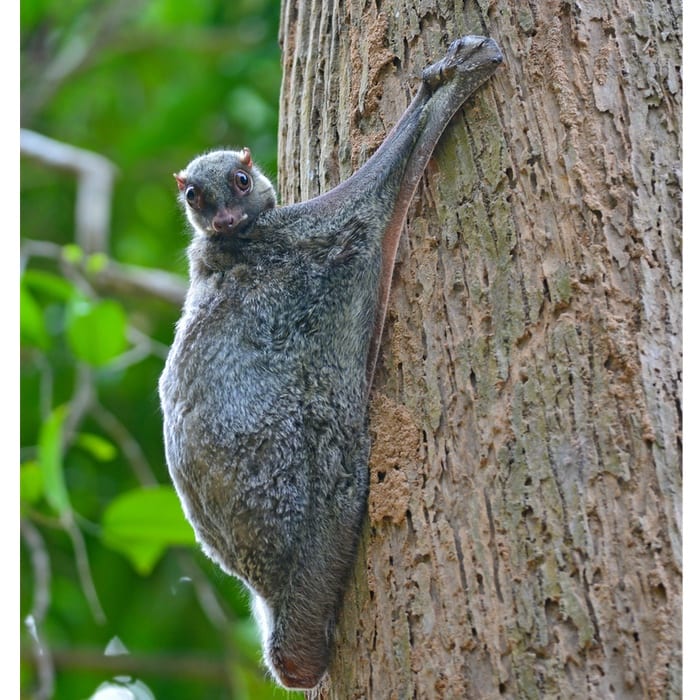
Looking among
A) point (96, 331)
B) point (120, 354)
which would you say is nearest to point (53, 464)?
point (96, 331)

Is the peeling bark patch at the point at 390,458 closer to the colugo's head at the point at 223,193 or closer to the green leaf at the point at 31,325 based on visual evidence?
the colugo's head at the point at 223,193

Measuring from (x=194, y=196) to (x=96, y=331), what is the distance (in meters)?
1.96

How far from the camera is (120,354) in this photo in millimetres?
6441

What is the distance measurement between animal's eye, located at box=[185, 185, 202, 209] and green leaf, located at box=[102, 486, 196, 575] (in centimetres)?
208

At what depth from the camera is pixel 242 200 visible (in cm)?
426

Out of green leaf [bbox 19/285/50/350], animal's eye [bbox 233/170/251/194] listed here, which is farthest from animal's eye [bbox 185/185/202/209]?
green leaf [bbox 19/285/50/350]

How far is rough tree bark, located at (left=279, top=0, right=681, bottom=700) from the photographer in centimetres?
283

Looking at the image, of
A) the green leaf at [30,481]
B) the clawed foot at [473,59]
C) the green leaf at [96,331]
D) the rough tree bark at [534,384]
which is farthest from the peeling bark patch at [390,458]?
the green leaf at [30,481]

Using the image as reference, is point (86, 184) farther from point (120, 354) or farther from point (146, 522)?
point (146, 522)

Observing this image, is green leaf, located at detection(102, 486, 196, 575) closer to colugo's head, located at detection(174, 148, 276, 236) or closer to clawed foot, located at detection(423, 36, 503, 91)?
colugo's head, located at detection(174, 148, 276, 236)

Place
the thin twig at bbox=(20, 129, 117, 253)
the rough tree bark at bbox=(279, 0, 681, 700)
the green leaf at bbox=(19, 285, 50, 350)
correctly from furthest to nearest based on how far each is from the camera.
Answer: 1. the thin twig at bbox=(20, 129, 117, 253)
2. the green leaf at bbox=(19, 285, 50, 350)
3. the rough tree bark at bbox=(279, 0, 681, 700)

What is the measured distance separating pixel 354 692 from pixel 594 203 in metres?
1.69

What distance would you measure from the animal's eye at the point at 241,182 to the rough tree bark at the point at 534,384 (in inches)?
38.0

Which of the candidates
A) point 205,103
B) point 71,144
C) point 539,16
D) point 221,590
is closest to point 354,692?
point 539,16
